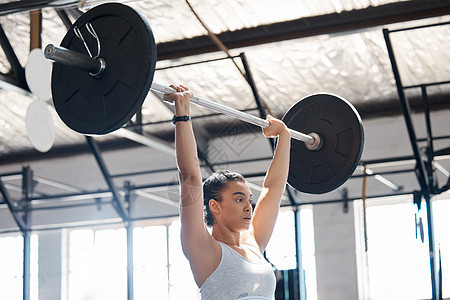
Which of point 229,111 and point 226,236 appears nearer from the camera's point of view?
point 226,236

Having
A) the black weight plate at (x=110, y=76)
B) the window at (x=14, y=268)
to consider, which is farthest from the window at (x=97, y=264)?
the black weight plate at (x=110, y=76)

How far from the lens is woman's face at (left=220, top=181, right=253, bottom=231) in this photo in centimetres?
218

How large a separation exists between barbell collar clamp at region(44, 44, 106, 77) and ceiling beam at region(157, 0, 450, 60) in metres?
3.63

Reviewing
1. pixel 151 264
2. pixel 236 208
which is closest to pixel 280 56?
pixel 151 264

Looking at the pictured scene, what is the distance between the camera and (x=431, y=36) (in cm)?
578

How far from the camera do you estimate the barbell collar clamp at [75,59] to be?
1718 millimetres

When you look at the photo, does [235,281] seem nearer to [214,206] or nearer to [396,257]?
[214,206]

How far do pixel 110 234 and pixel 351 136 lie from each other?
666cm

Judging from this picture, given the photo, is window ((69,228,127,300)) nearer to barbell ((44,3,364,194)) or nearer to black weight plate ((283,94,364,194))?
black weight plate ((283,94,364,194))

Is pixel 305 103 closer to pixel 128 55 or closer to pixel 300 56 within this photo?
pixel 128 55

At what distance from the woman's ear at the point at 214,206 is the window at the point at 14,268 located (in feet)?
24.8

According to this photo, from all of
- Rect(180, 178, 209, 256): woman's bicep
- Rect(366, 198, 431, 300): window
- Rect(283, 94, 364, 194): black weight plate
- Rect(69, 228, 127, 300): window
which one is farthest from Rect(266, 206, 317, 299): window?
Rect(180, 178, 209, 256): woman's bicep

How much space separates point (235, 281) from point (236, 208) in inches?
10.3

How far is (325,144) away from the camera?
300 centimetres
